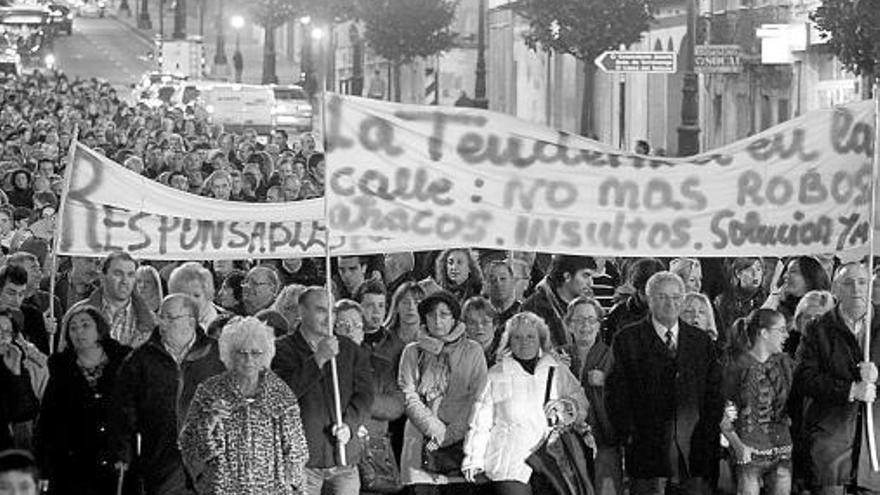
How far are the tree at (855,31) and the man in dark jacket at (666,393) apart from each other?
59.1 feet

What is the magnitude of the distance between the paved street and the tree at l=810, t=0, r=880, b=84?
2461 inches

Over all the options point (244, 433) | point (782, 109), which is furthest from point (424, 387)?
point (782, 109)

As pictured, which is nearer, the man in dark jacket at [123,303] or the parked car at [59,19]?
the man in dark jacket at [123,303]

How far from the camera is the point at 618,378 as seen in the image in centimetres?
1223

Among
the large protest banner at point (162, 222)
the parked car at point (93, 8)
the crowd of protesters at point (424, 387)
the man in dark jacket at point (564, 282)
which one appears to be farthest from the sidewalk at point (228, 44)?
the crowd of protesters at point (424, 387)

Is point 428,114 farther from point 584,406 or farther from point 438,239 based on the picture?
point 584,406

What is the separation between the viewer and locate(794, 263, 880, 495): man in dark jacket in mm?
12078

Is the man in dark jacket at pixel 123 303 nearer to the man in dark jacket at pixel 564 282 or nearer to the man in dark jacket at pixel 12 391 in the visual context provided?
the man in dark jacket at pixel 12 391

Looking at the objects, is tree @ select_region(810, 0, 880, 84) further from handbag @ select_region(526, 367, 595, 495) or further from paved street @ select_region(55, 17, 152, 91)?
paved street @ select_region(55, 17, 152, 91)

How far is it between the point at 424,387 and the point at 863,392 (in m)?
2.12

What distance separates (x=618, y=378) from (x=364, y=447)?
1388 millimetres

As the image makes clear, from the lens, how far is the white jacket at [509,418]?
1167cm

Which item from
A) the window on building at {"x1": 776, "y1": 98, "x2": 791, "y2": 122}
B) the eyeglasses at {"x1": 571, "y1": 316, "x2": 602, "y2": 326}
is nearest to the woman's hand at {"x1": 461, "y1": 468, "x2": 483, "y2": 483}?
the eyeglasses at {"x1": 571, "y1": 316, "x2": 602, "y2": 326}

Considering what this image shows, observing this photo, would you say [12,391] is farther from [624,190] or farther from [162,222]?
[162,222]
